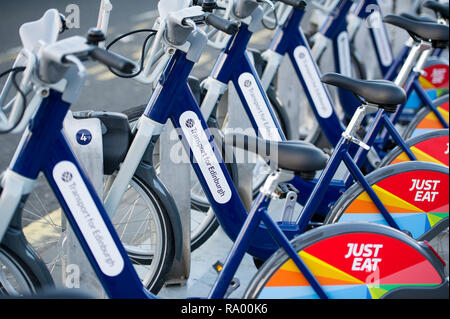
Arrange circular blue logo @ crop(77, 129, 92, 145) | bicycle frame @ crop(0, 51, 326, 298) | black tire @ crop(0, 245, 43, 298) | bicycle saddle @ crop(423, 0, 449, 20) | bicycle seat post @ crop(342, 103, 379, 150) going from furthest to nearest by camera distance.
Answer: bicycle saddle @ crop(423, 0, 449, 20), bicycle seat post @ crop(342, 103, 379, 150), circular blue logo @ crop(77, 129, 92, 145), black tire @ crop(0, 245, 43, 298), bicycle frame @ crop(0, 51, 326, 298)

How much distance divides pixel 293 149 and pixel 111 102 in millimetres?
4205

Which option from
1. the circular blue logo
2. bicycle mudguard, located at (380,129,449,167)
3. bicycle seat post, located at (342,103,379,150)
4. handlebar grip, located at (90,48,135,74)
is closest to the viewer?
handlebar grip, located at (90,48,135,74)

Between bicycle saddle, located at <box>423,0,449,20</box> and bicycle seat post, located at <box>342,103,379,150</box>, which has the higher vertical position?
bicycle saddle, located at <box>423,0,449,20</box>

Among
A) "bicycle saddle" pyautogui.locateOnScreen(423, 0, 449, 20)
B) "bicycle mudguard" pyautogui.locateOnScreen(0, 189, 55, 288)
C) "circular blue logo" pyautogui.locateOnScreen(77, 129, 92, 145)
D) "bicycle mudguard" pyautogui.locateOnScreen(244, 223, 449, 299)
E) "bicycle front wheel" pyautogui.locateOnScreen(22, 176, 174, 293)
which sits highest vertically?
"bicycle saddle" pyautogui.locateOnScreen(423, 0, 449, 20)

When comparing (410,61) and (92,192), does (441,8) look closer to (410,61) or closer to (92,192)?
→ (410,61)

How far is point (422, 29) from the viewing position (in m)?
3.69

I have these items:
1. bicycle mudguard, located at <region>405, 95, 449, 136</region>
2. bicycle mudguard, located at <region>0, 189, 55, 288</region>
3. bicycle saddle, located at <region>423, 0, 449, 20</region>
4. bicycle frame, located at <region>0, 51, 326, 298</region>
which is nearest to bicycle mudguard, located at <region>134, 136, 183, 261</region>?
bicycle frame, located at <region>0, 51, 326, 298</region>

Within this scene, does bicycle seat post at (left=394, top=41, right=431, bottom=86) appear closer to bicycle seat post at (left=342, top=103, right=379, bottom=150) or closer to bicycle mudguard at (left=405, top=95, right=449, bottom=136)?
bicycle seat post at (left=342, top=103, right=379, bottom=150)

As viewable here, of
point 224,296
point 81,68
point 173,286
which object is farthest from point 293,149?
point 173,286

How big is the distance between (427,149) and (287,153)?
66.6 inches

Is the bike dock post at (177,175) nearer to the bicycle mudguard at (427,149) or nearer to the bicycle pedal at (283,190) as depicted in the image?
the bicycle pedal at (283,190)

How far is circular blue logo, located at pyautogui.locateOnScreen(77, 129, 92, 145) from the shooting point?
8.99ft

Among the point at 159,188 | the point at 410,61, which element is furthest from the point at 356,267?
the point at 410,61
